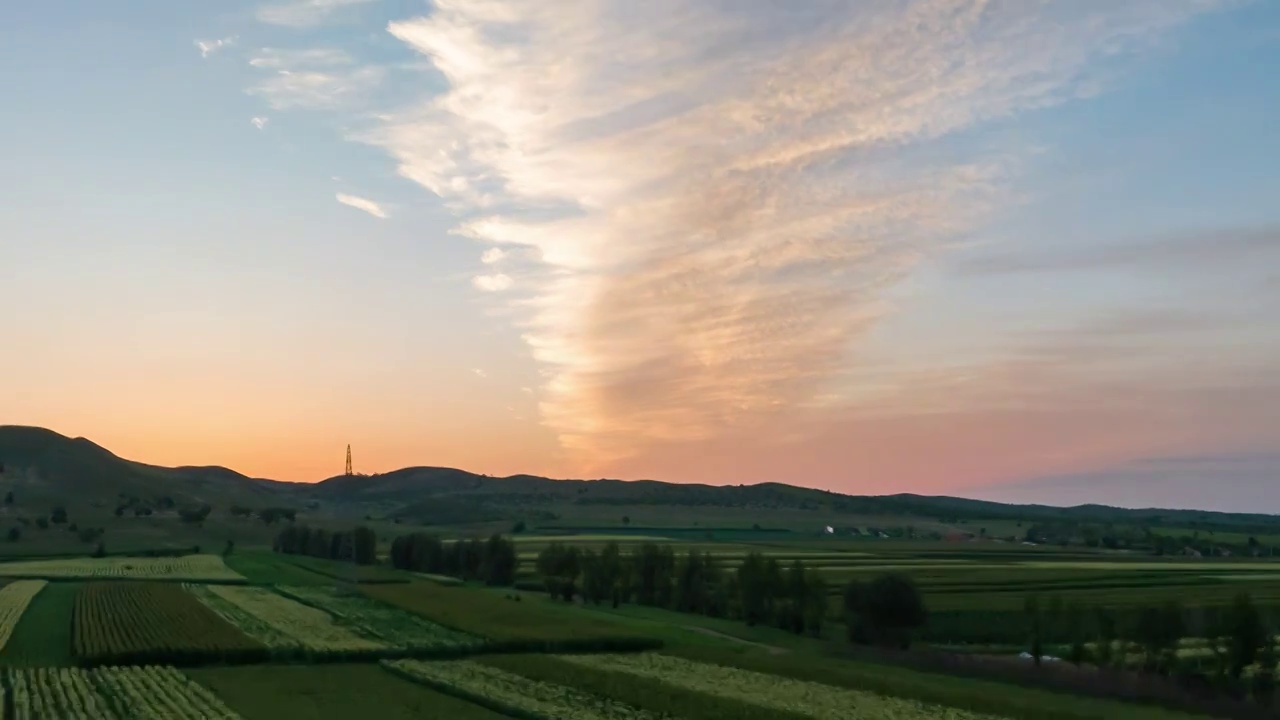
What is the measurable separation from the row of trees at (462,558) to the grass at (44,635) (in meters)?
37.5

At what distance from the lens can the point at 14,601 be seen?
84.5 metres

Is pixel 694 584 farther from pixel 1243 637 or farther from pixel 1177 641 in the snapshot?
pixel 1243 637

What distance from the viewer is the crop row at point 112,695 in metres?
38.7

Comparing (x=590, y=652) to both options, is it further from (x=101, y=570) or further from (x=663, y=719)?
(x=101, y=570)

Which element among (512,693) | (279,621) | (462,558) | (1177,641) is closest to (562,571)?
(462,558)

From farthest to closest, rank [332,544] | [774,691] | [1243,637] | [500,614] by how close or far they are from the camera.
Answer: [332,544] → [500,614] → [1243,637] → [774,691]

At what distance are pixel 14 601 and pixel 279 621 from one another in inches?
1035

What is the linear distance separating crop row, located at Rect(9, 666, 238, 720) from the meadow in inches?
5.0

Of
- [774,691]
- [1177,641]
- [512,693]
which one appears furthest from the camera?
[1177,641]

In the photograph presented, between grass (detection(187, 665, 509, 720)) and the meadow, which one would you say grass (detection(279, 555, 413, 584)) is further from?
grass (detection(187, 665, 509, 720))

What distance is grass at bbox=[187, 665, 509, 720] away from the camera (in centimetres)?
4066

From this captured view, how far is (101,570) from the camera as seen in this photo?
12231 cm

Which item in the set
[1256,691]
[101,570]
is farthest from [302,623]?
[101,570]

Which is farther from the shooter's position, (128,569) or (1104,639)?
(128,569)
